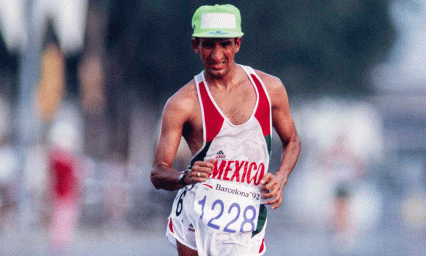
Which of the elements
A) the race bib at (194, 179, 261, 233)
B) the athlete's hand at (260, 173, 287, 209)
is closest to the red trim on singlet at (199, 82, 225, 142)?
the race bib at (194, 179, 261, 233)

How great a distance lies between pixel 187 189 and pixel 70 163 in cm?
867

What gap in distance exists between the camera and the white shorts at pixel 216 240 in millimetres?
5902

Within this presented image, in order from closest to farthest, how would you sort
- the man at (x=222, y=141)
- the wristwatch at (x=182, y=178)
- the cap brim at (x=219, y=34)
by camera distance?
the wristwatch at (x=182, y=178), the cap brim at (x=219, y=34), the man at (x=222, y=141)

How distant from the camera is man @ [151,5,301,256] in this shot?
578 cm

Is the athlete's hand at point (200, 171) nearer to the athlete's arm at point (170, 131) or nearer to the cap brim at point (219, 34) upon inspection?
the athlete's arm at point (170, 131)

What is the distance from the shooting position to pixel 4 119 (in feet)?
150

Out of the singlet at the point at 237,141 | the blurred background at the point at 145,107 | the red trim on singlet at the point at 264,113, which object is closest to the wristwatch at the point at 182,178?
the singlet at the point at 237,141

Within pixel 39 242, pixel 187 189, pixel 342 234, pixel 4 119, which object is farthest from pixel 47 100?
pixel 4 119

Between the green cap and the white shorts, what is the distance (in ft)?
3.17

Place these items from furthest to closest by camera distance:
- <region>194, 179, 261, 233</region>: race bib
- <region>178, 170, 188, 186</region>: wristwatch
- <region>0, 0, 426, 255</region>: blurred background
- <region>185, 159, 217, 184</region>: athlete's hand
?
<region>0, 0, 426, 255</region>: blurred background, <region>194, 179, 261, 233</region>: race bib, <region>178, 170, 188, 186</region>: wristwatch, <region>185, 159, 217, 184</region>: athlete's hand

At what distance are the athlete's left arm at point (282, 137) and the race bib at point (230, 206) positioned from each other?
0.42ft

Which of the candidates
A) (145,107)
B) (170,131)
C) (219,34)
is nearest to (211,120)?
(170,131)

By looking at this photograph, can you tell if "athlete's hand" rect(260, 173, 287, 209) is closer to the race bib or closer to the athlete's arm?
the race bib

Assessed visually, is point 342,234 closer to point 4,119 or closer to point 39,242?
point 39,242
